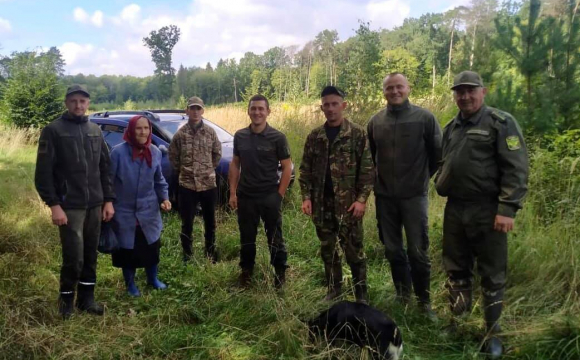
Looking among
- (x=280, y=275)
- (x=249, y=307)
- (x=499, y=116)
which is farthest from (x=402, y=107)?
(x=249, y=307)

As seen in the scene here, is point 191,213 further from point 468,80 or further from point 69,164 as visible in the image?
point 468,80

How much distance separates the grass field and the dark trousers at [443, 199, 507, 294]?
12.8 inches

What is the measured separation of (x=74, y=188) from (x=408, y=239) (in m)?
2.60

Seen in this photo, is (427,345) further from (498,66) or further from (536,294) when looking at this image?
(498,66)

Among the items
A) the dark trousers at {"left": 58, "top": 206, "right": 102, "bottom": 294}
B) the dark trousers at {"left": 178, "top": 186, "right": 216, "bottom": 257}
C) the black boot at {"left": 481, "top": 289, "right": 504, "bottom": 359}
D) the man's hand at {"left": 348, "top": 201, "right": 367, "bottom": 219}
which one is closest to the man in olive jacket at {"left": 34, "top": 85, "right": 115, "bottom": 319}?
the dark trousers at {"left": 58, "top": 206, "right": 102, "bottom": 294}

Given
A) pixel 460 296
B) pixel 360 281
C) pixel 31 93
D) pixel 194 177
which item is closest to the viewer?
pixel 460 296

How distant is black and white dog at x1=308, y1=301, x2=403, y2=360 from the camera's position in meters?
2.49

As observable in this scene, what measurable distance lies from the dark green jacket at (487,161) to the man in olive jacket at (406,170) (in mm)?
310

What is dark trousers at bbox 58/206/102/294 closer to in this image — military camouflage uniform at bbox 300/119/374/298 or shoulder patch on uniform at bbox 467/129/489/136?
military camouflage uniform at bbox 300/119/374/298

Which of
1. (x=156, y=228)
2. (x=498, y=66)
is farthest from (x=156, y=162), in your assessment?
(x=498, y=66)

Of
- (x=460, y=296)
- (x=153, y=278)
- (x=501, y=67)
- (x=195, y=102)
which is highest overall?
(x=501, y=67)

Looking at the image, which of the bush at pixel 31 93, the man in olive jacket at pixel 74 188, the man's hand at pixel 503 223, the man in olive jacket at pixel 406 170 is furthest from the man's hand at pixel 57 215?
the bush at pixel 31 93

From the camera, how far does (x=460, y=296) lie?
288cm

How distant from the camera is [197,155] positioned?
4.53 metres
